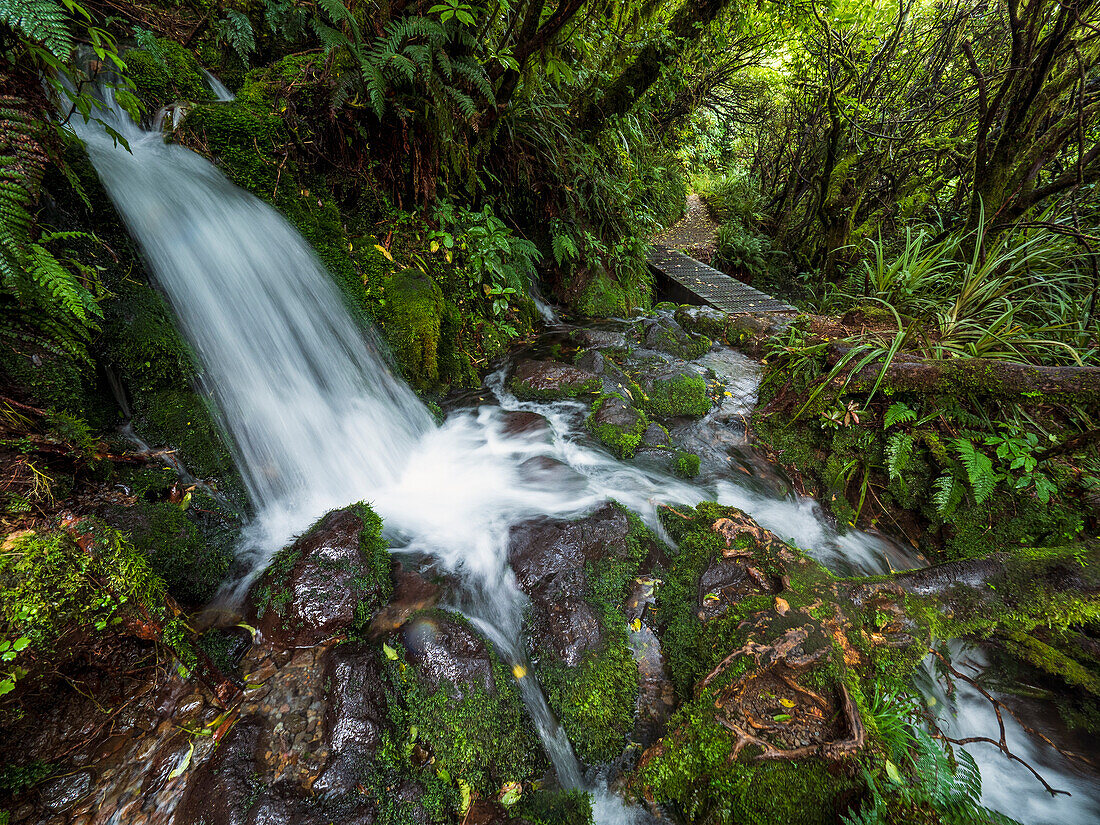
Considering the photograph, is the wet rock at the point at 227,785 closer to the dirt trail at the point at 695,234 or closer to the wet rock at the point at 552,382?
the wet rock at the point at 552,382

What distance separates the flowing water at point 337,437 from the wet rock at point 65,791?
3.09 feet

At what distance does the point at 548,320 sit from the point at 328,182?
3029 millimetres

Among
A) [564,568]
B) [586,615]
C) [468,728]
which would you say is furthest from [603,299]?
[468,728]

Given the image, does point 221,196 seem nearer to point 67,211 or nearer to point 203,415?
point 67,211

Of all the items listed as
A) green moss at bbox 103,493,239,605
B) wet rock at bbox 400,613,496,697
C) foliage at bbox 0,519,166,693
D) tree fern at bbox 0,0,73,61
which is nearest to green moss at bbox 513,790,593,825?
wet rock at bbox 400,613,496,697

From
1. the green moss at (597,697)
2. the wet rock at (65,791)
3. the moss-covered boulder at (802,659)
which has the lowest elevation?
the green moss at (597,697)

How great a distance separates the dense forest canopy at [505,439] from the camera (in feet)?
5.58

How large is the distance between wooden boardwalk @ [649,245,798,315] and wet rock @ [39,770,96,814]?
7198 mm

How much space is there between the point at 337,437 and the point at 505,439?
1.43m

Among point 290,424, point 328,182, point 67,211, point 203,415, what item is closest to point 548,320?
point 328,182

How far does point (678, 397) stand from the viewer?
14.7 ft

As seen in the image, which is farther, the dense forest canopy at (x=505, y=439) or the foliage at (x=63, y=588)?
the dense forest canopy at (x=505, y=439)

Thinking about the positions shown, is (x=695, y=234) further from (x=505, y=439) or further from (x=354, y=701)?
(x=354, y=701)

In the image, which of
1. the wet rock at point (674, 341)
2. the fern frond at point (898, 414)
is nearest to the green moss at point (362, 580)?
the fern frond at point (898, 414)
